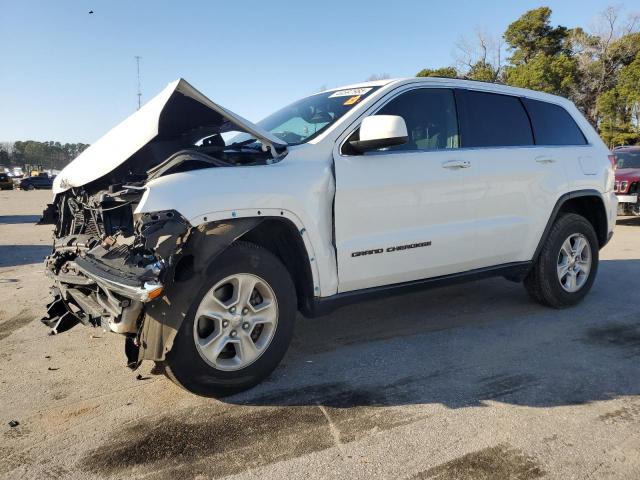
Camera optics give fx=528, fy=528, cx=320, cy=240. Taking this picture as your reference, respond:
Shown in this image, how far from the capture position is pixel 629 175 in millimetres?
12031

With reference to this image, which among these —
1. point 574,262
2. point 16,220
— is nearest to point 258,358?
point 574,262

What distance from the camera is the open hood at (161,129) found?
3.31 meters

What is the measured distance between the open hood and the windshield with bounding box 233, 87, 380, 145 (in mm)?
360

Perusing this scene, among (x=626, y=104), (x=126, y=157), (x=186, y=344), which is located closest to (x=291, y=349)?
(x=186, y=344)

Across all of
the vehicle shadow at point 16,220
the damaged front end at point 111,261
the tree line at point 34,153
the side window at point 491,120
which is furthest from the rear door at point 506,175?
the tree line at point 34,153

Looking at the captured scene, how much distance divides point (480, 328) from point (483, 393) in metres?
1.34

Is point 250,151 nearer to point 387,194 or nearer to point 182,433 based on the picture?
point 387,194

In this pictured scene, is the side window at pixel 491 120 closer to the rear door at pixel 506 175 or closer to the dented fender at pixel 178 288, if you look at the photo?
the rear door at pixel 506 175

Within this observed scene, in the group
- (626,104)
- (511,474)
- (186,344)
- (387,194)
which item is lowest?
(511,474)

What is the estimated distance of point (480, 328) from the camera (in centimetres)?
457

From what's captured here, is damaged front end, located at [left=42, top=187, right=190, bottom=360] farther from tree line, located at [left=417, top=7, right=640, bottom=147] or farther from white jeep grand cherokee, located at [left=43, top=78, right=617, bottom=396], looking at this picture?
tree line, located at [left=417, top=7, right=640, bottom=147]

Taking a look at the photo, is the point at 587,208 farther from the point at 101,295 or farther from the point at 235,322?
the point at 101,295

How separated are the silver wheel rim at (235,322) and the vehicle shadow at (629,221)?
1139cm

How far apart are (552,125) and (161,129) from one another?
3664mm
